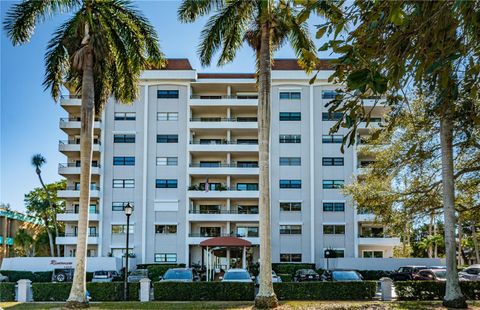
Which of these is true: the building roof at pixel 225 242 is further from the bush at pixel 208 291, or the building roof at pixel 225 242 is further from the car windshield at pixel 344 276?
the bush at pixel 208 291

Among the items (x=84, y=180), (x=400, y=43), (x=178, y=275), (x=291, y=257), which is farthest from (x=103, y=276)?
(x=400, y=43)

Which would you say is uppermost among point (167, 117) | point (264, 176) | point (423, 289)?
point (167, 117)

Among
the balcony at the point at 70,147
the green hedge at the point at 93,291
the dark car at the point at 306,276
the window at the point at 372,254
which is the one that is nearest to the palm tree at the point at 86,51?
the green hedge at the point at 93,291

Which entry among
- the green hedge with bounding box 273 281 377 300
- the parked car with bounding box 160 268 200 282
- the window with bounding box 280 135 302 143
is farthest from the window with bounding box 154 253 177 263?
the green hedge with bounding box 273 281 377 300

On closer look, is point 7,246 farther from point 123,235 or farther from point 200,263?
point 200,263

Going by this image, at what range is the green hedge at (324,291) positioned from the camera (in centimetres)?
2384

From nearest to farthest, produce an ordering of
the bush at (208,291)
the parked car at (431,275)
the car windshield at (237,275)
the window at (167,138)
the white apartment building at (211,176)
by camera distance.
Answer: the bush at (208,291) → the car windshield at (237,275) → the parked car at (431,275) → the white apartment building at (211,176) → the window at (167,138)

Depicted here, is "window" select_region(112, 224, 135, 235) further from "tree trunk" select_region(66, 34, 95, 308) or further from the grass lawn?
"tree trunk" select_region(66, 34, 95, 308)

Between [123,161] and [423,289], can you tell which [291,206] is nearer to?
[123,161]

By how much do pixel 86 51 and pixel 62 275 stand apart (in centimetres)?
2420

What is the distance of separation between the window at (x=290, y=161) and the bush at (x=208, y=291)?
28156 mm

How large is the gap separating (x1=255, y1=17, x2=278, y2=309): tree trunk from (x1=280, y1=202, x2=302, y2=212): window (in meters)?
30.2

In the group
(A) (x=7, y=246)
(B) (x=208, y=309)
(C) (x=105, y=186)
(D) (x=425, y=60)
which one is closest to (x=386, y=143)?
(B) (x=208, y=309)

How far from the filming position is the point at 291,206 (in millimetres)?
51344
